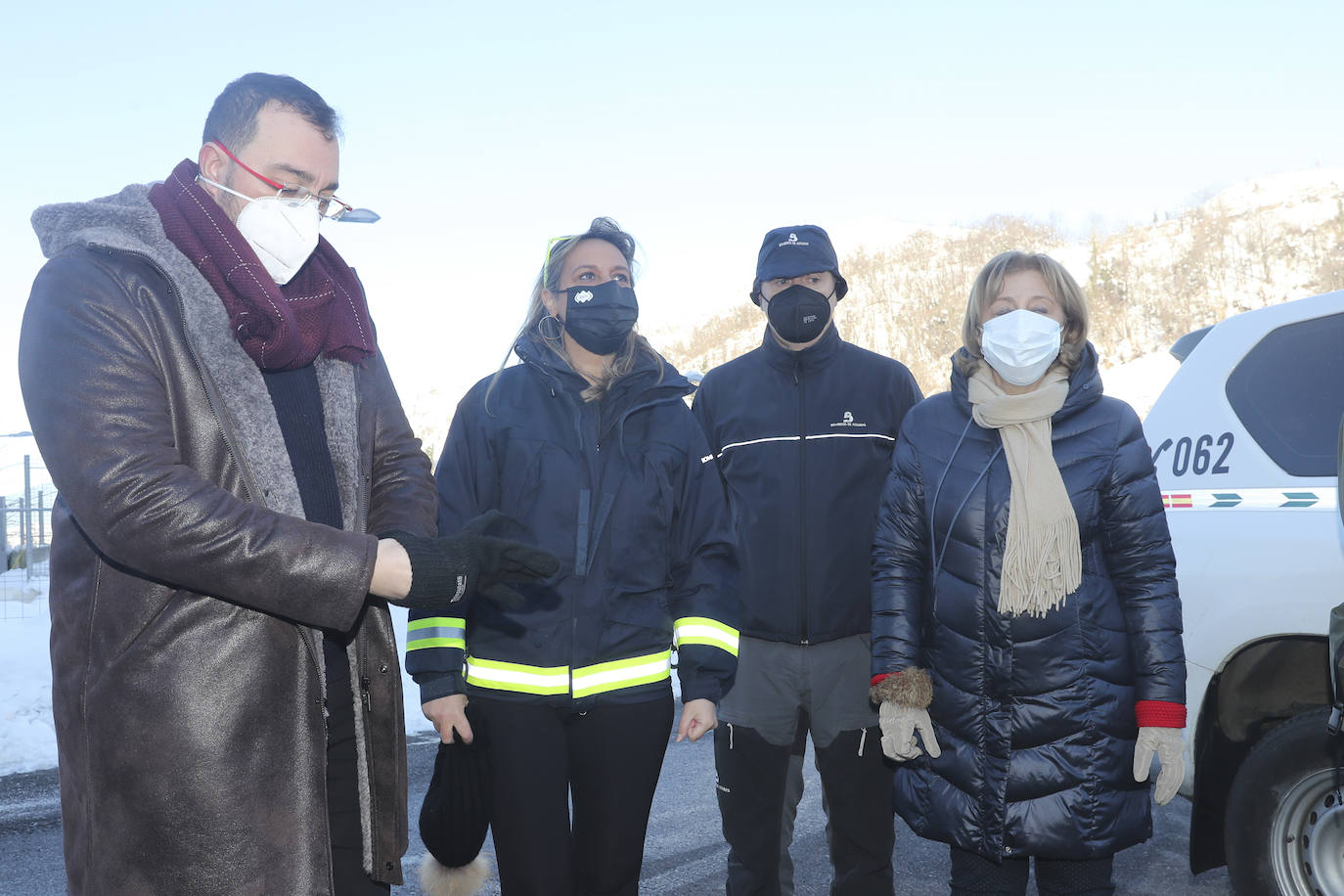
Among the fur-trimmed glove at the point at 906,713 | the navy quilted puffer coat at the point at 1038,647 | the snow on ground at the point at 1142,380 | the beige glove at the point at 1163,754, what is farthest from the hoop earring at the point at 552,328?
the snow on ground at the point at 1142,380

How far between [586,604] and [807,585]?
979mm

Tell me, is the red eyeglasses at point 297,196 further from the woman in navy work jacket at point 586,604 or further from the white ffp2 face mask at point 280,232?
the woman in navy work jacket at point 586,604

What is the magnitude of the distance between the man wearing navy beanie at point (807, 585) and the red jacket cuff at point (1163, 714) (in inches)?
35.6

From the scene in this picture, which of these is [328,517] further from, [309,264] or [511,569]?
[309,264]

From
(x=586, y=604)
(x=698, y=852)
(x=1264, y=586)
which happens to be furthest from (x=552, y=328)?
(x=698, y=852)

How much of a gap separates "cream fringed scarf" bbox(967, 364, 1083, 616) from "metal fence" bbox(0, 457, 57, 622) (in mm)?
11642

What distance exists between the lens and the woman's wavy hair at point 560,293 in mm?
3150

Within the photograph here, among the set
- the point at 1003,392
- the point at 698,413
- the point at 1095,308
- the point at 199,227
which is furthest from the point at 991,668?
the point at 1095,308

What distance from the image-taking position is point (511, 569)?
212 cm

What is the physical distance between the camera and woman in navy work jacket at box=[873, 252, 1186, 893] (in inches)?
111

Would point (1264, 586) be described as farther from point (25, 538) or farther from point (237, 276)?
point (25, 538)

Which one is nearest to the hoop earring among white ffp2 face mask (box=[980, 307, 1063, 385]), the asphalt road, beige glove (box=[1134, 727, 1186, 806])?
white ffp2 face mask (box=[980, 307, 1063, 385])

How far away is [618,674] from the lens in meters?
2.84

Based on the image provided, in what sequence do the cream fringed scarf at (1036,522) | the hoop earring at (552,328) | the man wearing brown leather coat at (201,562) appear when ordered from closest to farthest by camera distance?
1. the man wearing brown leather coat at (201,562)
2. the cream fringed scarf at (1036,522)
3. the hoop earring at (552,328)
